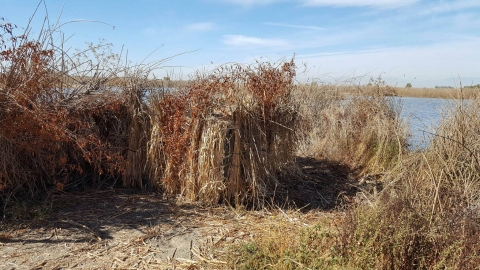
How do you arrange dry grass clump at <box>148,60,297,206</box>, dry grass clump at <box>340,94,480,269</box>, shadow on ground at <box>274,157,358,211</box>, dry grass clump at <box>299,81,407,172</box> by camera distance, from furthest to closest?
dry grass clump at <box>299,81,407,172</box>
shadow on ground at <box>274,157,358,211</box>
dry grass clump at <box>148,60,297,206</box>
dry grass clump at <box>340,94,480,269</box>

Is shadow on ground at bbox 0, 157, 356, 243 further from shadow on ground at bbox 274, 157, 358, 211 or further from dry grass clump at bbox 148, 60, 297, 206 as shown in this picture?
dry grass clump at bbox 148, 60, 297, 206

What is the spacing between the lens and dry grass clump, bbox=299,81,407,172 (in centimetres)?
723

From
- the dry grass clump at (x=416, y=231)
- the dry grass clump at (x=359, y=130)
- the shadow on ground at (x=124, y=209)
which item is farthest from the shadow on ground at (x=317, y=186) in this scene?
the dry grass clump at (x=416, y=231)

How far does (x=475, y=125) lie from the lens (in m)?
5.07

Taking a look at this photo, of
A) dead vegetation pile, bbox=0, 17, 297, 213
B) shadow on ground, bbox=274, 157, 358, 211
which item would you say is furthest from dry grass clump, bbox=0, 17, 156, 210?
shadow on ground, bbox=274, 157, 358, 211

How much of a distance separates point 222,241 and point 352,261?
137 centimetres

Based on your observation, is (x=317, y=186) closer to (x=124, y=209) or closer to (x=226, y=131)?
(x=226, y=131)

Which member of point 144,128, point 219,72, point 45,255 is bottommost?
point 45,255

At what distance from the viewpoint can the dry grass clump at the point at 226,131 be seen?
482 cm

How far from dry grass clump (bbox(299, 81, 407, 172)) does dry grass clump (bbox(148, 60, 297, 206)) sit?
92.5 inches

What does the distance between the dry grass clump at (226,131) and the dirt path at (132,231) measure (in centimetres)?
32

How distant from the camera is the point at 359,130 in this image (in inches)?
327

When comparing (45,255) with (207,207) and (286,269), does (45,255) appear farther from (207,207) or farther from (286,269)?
(286,269)

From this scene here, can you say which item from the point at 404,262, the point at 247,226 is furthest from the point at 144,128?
the point at 404,262
